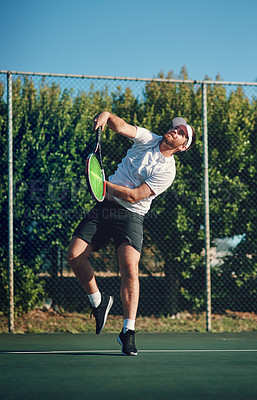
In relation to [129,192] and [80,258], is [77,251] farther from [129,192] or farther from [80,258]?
[129,192]

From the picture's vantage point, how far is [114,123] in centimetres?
409

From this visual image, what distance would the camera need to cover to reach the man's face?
14.0 ft

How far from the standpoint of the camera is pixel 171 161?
14.4 feet

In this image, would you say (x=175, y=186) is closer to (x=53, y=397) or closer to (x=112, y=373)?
(x=112, y=373)

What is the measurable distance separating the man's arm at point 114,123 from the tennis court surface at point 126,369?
1.59m

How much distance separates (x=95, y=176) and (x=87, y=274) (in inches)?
29.5

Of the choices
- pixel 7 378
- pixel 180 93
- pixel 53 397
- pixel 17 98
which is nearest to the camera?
pixel 53 397

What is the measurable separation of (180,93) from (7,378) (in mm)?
6848

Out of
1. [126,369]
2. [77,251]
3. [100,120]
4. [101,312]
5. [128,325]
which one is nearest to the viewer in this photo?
[126,369]

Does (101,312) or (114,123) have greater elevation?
(114,123)

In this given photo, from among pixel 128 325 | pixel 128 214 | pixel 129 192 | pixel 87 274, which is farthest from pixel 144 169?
pixel 128 325

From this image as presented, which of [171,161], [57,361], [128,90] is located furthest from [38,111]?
[57,361]

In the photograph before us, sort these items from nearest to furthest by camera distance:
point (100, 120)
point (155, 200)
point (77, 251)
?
point (100, 120)
point (77, 251)
point (155, 200)

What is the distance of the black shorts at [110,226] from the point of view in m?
4.21
